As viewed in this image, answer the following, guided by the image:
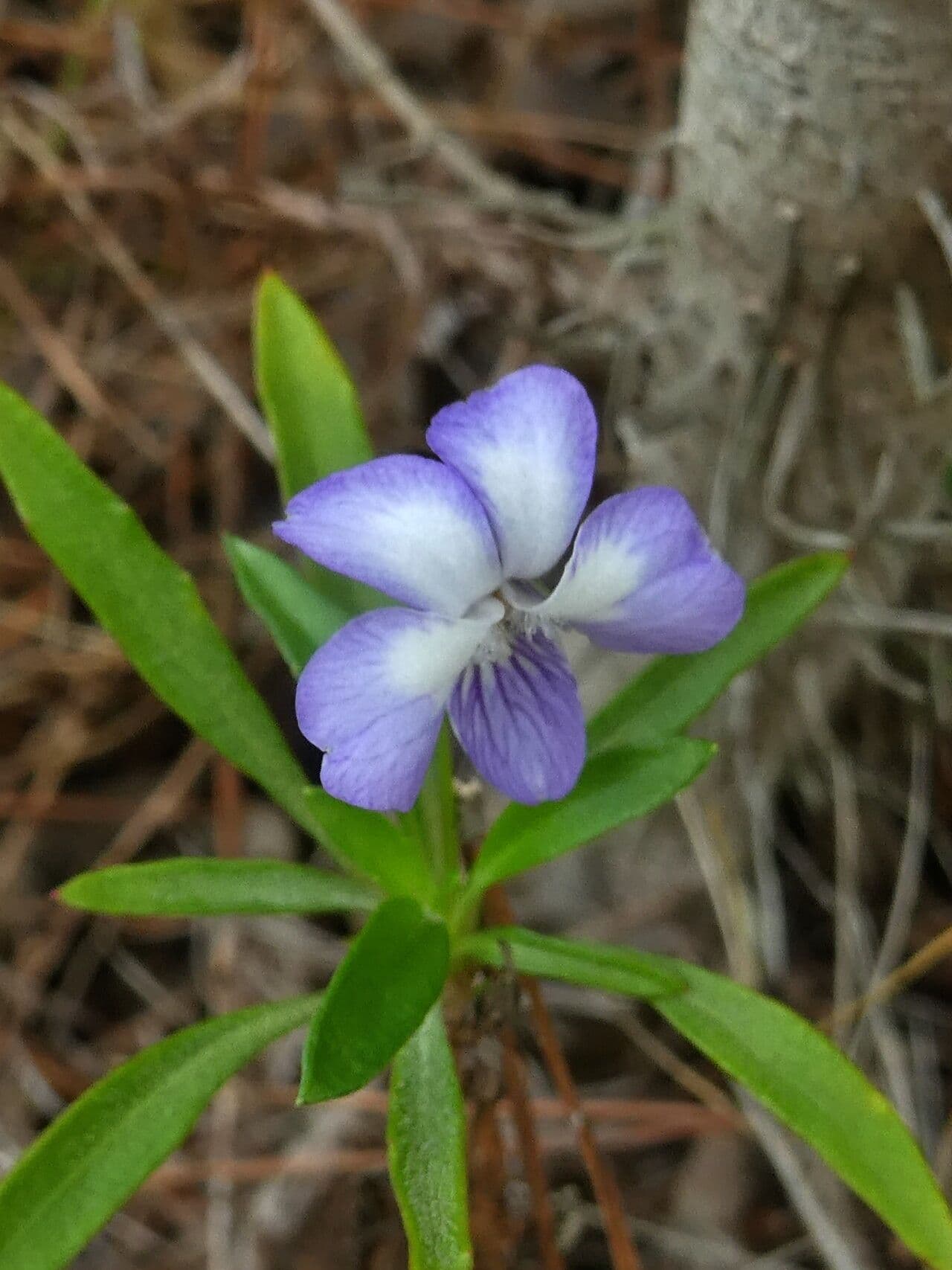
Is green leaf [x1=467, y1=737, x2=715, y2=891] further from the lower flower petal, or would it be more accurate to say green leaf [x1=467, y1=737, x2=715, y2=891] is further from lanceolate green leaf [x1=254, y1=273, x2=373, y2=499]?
lanceolate green leaf [x1=254, y1=273, x2=373, y2=499]

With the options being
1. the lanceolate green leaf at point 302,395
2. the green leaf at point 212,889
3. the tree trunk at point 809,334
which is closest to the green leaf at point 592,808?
the green leaf at point 212,889

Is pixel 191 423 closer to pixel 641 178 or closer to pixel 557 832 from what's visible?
pixel 641 178

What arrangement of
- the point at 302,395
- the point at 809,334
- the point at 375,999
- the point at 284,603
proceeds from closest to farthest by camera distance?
the point at 375,999 → the point at 284,603 → the point at 302,395 → the point at 809,334

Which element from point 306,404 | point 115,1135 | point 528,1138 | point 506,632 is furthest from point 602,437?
point 115,1135

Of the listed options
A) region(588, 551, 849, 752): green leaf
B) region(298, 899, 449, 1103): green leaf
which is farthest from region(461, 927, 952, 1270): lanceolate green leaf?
region(588, 551, 849, 752): green leaf

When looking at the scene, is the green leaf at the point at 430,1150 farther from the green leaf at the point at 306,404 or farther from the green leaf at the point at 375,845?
the green leaf at the point at 306,404

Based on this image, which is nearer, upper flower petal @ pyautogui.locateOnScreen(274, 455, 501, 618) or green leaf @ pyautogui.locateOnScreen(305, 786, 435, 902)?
upper flower petal @ pyautogui.locateOnScreen(274, 455, 501, 618)

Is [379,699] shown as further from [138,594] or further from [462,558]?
[138,594]
